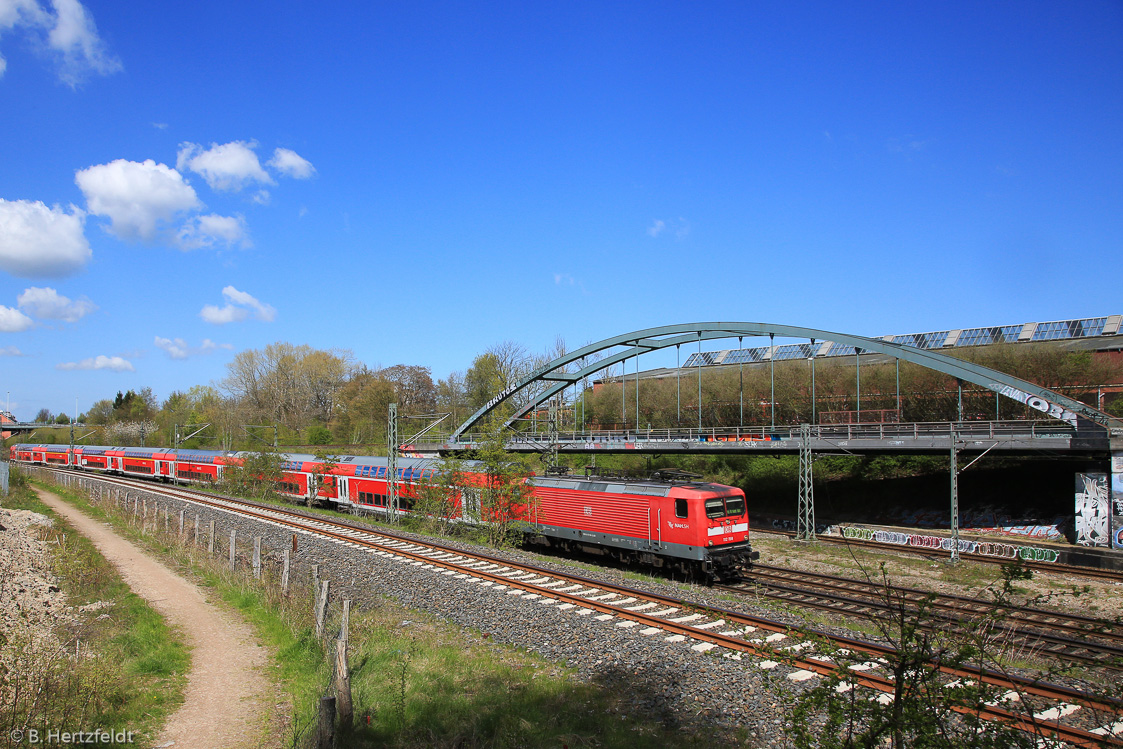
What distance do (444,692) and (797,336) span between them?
33.5 m

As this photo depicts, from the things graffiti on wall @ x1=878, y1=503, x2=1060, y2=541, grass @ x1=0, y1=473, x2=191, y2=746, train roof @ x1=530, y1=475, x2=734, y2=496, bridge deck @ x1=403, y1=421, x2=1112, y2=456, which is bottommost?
graffiti on wall @ x1=878, y1=503, x2=1060, y2=541

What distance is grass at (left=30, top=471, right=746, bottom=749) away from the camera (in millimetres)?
8172

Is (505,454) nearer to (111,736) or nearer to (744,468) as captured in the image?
(111,736)

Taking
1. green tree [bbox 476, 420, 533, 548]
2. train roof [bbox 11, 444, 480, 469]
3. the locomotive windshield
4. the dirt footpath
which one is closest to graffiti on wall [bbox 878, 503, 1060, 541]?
the locomotive windshield

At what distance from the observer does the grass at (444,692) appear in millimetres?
8172

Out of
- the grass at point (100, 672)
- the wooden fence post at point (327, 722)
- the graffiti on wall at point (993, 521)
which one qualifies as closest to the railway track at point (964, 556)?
the graffiti on wall at point (993, 521)

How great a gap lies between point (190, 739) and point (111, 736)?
90 centimetres

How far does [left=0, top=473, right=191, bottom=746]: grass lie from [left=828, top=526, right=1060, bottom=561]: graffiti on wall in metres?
19.5

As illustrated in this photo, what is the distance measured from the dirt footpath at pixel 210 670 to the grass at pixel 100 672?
0.26 meters

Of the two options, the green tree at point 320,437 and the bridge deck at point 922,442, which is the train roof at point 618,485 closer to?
the bridge deck at point 922,442

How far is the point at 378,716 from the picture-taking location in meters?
8.80

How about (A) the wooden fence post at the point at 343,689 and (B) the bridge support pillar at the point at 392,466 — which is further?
(B) the bridge support pillar at the point at 392,466

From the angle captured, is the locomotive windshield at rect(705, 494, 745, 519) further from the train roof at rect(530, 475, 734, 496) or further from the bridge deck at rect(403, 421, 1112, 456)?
the bridge deck at rect(403, 421, 1112, 456)

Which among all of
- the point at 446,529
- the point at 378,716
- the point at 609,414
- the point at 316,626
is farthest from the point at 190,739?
the point at 609,414
